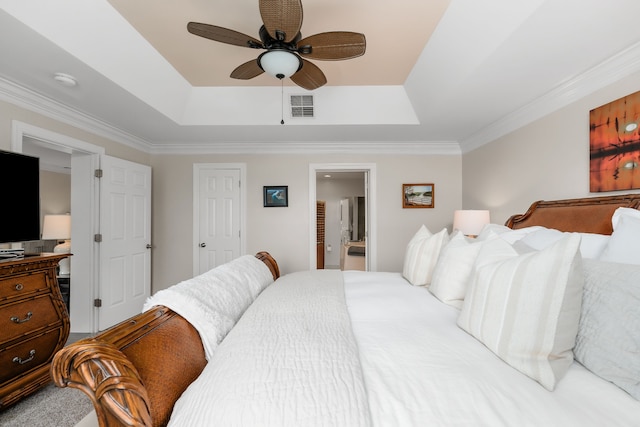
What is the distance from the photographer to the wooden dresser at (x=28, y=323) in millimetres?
1704

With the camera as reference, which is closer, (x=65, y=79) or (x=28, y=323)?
(x=28, y=323)

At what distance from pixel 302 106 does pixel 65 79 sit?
6.63 feet

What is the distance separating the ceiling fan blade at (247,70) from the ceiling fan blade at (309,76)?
28 centimetres

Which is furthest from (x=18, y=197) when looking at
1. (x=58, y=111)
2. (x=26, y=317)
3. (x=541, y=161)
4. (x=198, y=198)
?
(x=541, y=161)

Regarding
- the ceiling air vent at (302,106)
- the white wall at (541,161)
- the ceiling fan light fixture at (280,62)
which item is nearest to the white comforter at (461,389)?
the ceiling fan light fixture at (280,62)

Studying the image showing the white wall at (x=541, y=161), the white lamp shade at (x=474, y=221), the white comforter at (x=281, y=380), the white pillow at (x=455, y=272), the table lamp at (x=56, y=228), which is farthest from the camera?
the table lamp at (x=56, y=228)

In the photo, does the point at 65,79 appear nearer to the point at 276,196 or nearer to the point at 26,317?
the point at 26,317

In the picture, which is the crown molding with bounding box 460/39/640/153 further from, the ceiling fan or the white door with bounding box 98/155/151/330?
the white door with bounding box 98/155/151/330

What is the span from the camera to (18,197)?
1.97 metres

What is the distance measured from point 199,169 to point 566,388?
4203 millimetres

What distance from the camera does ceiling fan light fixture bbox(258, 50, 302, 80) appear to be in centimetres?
174

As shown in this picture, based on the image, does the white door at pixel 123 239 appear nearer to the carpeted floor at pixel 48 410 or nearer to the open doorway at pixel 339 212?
the carpeted floor at pixel 48 410

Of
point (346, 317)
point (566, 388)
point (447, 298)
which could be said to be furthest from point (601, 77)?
point (346, 317)

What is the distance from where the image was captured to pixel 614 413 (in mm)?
705
